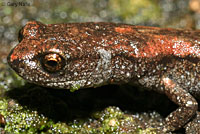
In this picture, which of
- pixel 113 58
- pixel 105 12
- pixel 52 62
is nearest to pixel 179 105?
pixel 113 58

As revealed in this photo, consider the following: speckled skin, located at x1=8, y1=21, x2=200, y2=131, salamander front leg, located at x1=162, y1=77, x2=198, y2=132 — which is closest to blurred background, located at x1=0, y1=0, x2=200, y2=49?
speckled skin, located at x1=8, y1=21, x2=200, y2=131

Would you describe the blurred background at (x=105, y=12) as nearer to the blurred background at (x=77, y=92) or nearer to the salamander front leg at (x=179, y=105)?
the blurred background at (x=77, y=92)

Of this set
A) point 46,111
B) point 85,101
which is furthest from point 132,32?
point 46,111

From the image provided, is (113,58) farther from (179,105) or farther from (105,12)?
(105,12)

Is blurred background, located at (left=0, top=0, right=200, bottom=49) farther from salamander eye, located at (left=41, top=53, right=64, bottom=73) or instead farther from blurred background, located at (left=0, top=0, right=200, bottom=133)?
salamander eye, located at (left=41, top=53, right=64, bottom=73)

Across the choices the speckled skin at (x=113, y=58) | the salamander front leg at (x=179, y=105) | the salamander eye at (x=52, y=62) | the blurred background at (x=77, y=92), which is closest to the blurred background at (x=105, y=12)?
the blurred background at (x=77, y=92)

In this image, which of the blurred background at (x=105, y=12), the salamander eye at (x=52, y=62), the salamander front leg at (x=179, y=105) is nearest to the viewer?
the salamander eye at (x=52, y=62)

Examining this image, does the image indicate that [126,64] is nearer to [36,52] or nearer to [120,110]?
[120,110]
